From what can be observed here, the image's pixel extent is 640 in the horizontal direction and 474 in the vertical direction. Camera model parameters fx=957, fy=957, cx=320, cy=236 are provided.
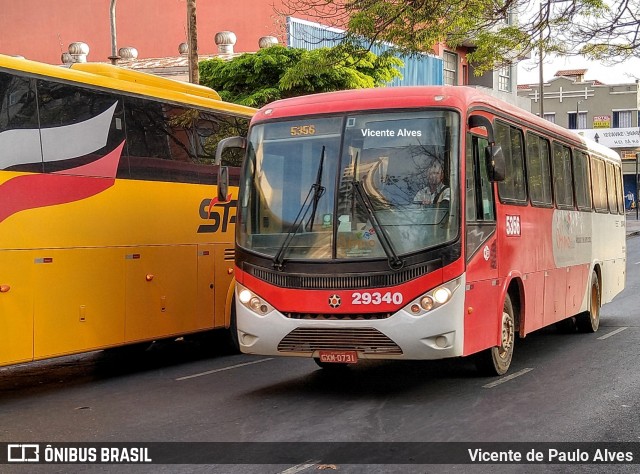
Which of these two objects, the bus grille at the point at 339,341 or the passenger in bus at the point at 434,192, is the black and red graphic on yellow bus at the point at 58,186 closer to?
the bus grille at the point at 339,341

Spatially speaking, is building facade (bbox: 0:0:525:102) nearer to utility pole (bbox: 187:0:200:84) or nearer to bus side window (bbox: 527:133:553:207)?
utility pole (bbox: 187:0:200:84)

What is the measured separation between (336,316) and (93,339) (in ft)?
11.0

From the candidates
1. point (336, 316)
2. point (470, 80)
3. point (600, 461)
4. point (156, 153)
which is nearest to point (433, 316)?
point (336, 316)

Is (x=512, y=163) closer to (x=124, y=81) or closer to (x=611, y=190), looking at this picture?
(x=124, y=81)

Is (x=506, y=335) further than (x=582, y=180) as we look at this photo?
No

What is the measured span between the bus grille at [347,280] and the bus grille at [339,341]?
426mm

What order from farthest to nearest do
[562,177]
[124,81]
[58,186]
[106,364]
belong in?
[562,177], [106,364], [124,81], [58,186]

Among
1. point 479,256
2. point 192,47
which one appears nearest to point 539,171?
point 479,256

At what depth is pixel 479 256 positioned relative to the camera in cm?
991

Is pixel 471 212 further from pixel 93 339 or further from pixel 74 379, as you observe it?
pixel 74 379

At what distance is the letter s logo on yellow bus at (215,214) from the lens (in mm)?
13375

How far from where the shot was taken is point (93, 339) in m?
11.2

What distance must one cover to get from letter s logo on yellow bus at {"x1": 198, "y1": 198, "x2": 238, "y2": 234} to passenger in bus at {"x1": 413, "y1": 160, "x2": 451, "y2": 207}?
4483mm

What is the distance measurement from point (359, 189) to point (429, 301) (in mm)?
1313
